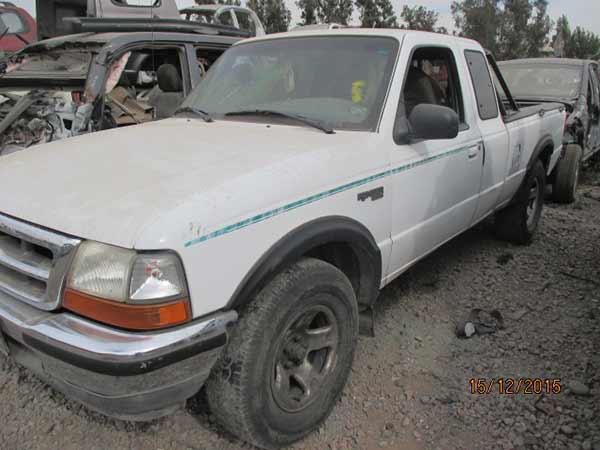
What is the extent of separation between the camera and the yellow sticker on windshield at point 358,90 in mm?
2867

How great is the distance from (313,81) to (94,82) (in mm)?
2397

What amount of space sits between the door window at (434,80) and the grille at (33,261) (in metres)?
2.11

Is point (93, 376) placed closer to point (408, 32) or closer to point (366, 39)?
point (366, 39)

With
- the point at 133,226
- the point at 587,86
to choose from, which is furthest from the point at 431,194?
the point at 587,86

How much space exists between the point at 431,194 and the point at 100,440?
2188 mm

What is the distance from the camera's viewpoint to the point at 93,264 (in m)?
1.81

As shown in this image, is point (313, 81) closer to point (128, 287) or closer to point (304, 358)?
point (304, 358)

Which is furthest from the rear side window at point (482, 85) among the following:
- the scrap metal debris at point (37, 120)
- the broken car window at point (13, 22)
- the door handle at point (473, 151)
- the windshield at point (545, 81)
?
A: the broken car window at point (13, 22)

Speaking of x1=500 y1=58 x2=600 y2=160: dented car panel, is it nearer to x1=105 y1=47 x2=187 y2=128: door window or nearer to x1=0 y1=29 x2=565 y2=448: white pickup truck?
x1=0 y1=29 x2=565 y2=448: white pickup truck

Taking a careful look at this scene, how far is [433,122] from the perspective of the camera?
2.68 meters

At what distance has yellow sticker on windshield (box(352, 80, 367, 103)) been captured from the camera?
113 inches

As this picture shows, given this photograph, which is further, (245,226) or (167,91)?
(167,91)

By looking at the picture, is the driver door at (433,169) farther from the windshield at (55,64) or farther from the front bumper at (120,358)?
the windshield at (55,64)
